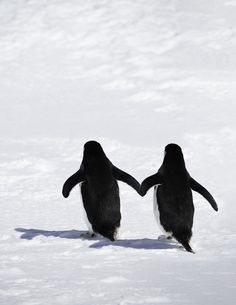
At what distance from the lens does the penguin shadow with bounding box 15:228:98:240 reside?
5679 mm

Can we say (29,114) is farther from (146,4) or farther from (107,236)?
(146,4)

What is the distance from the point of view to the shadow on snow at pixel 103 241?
17.3ft

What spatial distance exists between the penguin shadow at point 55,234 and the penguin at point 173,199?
54 cm

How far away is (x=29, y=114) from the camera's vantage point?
1152cm

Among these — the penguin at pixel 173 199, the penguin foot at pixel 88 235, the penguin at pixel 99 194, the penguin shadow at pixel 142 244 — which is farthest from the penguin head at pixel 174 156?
the penguin foot at pixel 88 235

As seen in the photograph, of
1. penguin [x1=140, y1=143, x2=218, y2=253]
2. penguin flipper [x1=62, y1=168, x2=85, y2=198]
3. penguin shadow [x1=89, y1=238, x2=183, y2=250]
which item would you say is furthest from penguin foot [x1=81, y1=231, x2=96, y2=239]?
penguin [x1=140, y1=143, x2=218, y2=253]

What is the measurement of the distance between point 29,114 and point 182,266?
7289 millimetres

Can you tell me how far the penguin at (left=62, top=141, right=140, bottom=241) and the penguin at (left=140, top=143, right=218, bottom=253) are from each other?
0.27 meters

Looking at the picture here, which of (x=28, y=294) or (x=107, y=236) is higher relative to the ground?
(x=28, y=294)

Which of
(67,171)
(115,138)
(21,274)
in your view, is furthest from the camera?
(115,138)

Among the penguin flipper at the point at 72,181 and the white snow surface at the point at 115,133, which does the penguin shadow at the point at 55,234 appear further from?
the penguin flipper at the point at 72,181

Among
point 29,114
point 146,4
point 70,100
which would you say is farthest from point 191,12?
→ point 29,114

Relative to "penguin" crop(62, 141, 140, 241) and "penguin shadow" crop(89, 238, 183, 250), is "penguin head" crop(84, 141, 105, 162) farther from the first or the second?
"penguin shadow" crop(89, 238, 183, 250)

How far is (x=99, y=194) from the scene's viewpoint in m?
5.62
